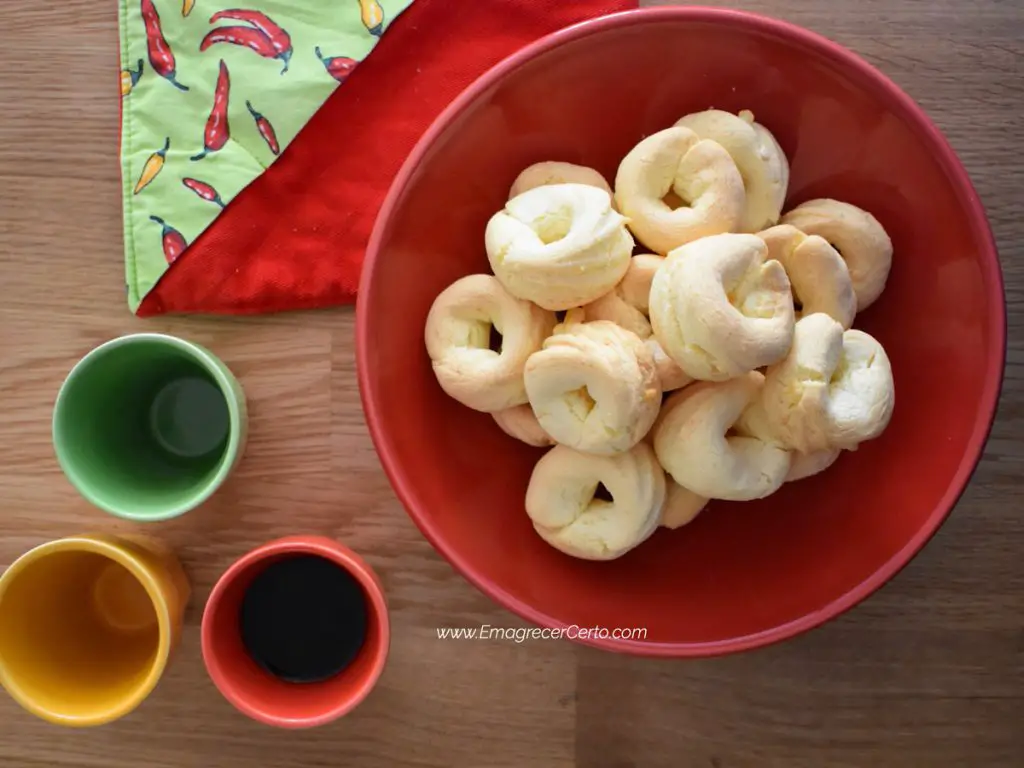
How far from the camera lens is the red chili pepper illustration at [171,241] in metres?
0.69

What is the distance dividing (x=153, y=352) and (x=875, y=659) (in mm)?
627

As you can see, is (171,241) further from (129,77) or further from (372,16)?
(372,16)

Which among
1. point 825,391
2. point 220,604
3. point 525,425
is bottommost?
point 220,604

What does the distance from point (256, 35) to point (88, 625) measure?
0.51 metres

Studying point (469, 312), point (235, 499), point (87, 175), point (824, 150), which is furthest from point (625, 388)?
point (87, 175)

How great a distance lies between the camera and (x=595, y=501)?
2.00ft

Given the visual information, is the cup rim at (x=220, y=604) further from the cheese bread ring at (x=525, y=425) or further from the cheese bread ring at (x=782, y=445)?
the cheese bread ring at (x=782, y=445)

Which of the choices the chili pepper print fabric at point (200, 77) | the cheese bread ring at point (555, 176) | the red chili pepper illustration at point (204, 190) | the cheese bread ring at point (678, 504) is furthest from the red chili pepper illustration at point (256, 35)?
the cheese bread ring at point (678, 504)

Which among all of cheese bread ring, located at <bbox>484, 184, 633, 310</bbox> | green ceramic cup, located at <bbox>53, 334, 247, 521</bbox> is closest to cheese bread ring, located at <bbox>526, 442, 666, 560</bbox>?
cheese bread ring, located at <bbox>484, 184, 633, 310</bbox>

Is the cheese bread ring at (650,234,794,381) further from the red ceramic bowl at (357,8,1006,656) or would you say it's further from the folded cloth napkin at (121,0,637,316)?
the folded cloth napkin at (121,0,637,316)

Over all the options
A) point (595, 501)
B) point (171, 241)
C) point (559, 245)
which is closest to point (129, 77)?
point (171, 241)

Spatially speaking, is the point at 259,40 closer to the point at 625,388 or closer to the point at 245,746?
the point at 625,388

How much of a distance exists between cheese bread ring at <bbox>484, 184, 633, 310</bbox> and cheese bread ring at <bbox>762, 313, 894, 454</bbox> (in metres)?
0.13

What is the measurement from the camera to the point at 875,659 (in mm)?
688
